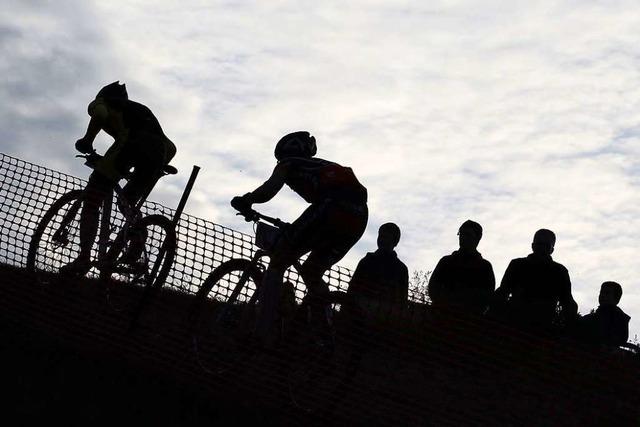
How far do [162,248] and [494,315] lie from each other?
2935mm

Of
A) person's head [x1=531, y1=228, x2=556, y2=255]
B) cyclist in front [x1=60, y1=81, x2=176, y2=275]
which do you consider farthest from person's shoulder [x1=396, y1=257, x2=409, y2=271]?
cyclist in front [x1=60, y1=81, x2=176, y2=275]

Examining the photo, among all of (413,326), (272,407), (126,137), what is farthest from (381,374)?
(126,137)

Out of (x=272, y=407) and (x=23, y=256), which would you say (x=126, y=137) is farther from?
(x=272, y=407)

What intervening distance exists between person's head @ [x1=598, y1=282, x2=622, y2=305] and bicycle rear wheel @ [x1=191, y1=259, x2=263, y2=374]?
140 inches

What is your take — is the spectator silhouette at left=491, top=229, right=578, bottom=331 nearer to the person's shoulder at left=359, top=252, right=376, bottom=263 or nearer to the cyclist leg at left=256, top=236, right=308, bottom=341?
the person's shoulder at left=359, top=252, right=376, bottom=263

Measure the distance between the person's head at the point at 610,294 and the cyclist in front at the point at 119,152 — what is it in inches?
167

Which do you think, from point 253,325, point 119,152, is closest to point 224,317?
point 253,325

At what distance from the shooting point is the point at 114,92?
1112 centimetres

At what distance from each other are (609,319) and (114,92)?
16.4ft

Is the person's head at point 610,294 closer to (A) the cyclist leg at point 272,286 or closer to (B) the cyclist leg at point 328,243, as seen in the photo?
(B) the cyclist leg at point 328,243

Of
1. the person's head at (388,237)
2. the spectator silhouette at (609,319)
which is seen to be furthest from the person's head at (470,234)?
the spectator silhouette at (609,319)

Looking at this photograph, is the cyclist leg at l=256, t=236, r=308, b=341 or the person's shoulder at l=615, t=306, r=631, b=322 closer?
the cyclist leg at l=256, t=236, r=308, b=341

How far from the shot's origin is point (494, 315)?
10609 mm

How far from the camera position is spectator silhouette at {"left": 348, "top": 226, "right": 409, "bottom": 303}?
10.0 meters
